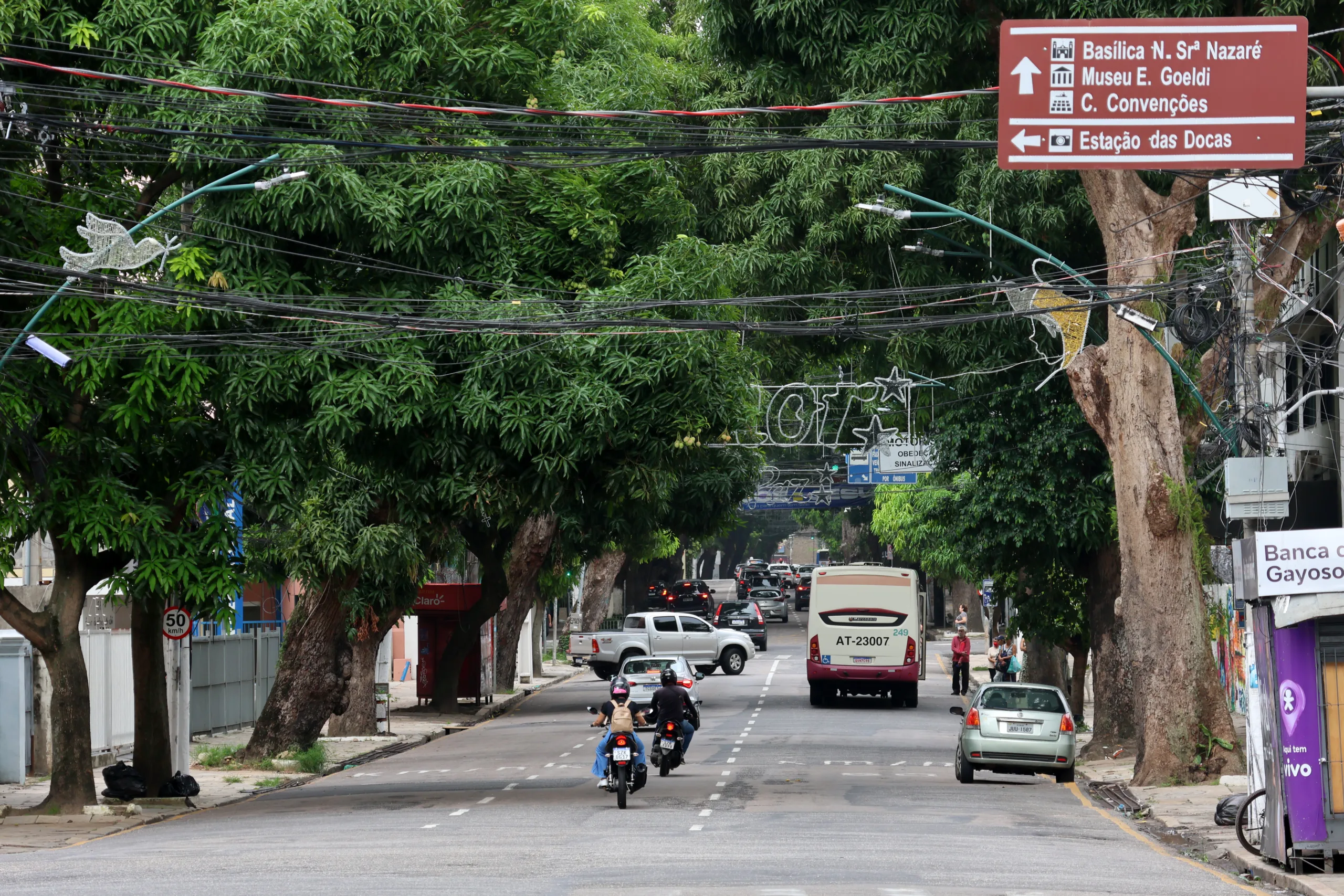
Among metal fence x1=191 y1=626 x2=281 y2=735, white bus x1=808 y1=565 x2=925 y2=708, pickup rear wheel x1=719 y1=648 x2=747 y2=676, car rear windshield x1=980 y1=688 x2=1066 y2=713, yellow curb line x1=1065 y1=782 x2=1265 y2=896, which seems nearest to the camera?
yellow curb line x1=1065 y1=782 x2=1265 y2=896

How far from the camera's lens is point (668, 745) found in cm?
2427

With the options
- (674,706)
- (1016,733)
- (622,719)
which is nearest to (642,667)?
(674,706)

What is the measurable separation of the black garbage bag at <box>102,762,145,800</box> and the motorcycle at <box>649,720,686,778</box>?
7.09 metres

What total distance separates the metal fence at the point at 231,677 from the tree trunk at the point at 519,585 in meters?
6.31

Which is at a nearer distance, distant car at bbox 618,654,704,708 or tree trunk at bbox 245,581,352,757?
tree trunk at bbox 245,581,352,757

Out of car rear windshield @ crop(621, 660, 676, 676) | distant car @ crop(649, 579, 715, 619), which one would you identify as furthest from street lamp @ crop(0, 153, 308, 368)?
distant car @ crop(649, 579, 715, 619)

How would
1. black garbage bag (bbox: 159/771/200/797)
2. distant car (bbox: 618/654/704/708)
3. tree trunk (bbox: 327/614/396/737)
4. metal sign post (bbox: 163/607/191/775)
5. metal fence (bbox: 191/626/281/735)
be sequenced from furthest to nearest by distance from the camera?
distant car (bbox: 618/654/704/708) < tree trunk (bbox: 327/614/396/737) < metal fence (bbox: 191/626/281/735) < metal sign post (bbox: 163/607/191/775) < black garbage bag (bbox: 159/771/200/797)

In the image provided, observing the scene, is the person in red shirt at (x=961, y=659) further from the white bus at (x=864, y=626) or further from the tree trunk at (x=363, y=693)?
the tree trunk at (x=363, y=693)

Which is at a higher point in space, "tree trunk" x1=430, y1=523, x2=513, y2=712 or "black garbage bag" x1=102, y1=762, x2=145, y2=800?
"tree trunk" x1=430, y1=523, x2=513, y2=712

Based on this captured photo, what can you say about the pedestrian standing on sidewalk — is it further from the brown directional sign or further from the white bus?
the brown directional sign

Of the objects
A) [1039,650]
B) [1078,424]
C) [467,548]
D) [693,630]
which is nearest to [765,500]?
[693,630]

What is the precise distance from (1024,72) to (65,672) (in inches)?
564

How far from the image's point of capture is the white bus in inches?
1603

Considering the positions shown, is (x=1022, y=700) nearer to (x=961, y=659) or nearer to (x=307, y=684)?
(x=307, y=684)
